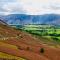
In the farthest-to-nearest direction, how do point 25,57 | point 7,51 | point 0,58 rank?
point 7,51
point 25,57
point 0,58

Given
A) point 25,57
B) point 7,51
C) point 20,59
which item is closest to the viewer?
point 20,59

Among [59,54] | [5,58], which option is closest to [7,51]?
[5,58]

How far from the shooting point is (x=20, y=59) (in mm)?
73625

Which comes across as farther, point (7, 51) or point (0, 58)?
point (7, 51)

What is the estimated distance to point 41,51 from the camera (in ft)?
329

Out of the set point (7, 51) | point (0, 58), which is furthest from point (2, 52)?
point (0, 58)

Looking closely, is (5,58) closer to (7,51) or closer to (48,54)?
(7,51)

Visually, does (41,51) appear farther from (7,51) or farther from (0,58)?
(0,58)

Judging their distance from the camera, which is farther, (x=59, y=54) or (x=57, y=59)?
(x=59, y=54)

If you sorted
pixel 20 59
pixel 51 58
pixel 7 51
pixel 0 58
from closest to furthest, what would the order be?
pixel 0 58
pixel 20 59
pixel 7 51
pixel 51 58

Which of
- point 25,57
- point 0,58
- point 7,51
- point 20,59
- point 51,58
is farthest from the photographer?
point 51,58

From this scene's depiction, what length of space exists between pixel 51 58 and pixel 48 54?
6.46 m

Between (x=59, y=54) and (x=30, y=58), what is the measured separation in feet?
87.7

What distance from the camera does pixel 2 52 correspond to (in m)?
82.6
